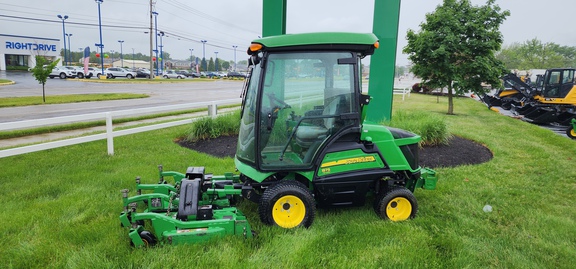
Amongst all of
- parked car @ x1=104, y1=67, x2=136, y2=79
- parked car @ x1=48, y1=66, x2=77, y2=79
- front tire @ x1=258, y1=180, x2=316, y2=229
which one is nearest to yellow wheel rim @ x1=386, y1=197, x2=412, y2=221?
front tire @ x1=258, y1=180, x2=316, y2=229

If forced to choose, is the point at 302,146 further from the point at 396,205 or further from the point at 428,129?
the point at 428,129

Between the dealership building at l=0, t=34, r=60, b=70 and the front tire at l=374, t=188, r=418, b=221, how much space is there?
184 ft

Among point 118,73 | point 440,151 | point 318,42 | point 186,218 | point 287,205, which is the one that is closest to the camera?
point 186,218

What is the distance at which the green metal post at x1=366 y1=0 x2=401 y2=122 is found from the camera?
816cm

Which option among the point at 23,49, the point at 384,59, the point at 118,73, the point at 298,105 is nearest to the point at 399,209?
the point at 298,105

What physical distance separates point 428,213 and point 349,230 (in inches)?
47.7

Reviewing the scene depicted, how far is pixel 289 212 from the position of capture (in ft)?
12.6

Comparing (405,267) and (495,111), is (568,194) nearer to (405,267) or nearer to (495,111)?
(405,267)

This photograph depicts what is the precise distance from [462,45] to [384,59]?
26.7ft

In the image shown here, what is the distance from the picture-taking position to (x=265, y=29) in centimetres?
859

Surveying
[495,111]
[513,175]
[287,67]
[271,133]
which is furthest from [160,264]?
[495,111]

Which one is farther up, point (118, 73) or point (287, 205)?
point (118, 73)

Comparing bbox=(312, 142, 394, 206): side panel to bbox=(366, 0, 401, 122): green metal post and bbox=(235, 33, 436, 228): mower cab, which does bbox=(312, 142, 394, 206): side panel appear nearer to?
bbox=(235, 33, 436, 228): mower cab

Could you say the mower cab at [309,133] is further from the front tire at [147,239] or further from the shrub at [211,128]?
the shrub at [211,128]
